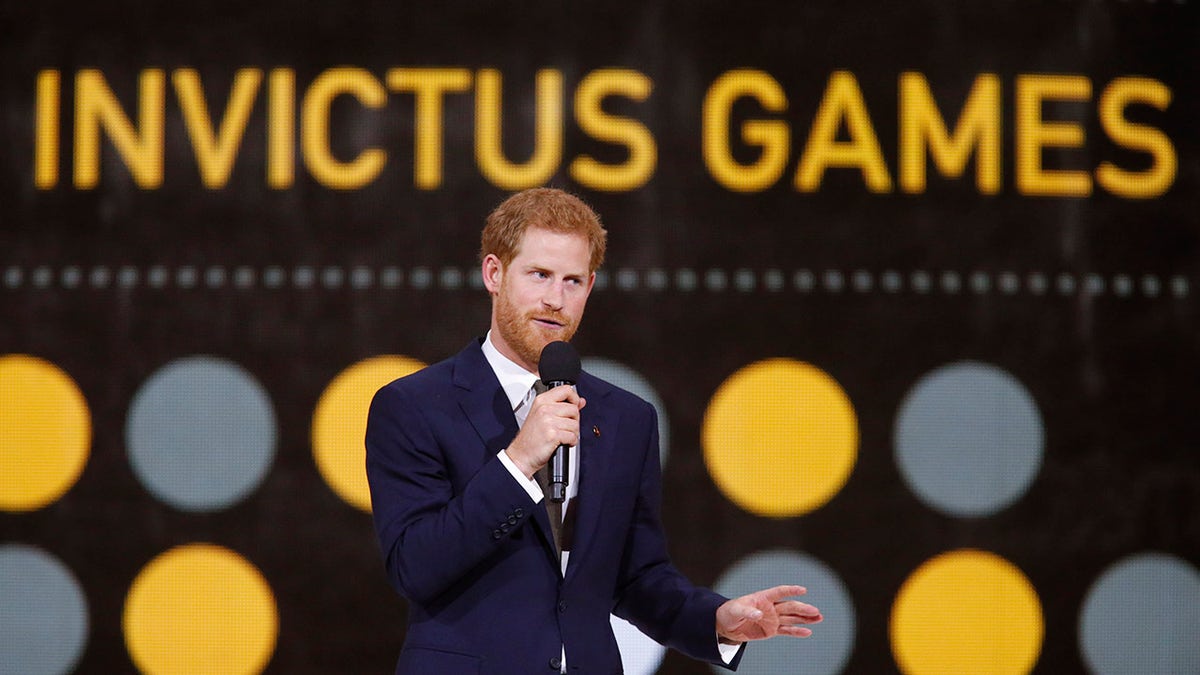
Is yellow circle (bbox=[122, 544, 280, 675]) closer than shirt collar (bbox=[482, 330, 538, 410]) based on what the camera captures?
No

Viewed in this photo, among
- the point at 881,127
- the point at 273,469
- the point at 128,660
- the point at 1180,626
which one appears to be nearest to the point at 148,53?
the point at 273,469

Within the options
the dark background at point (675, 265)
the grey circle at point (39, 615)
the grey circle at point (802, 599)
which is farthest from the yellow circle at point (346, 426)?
the grey circle at point (802, 599)

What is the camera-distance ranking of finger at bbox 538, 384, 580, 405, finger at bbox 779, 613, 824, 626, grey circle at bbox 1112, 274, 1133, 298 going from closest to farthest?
finger at bbox 538, 384, 580, 405
finger at bbox 779, 613, 824, 626
grey circle at bbox 1112, 274, 1133, 298

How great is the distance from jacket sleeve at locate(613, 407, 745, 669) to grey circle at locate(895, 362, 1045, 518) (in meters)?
2.31

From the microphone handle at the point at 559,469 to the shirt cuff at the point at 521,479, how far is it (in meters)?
0.07

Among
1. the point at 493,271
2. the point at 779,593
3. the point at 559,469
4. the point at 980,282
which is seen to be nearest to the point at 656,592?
the point at 779,593

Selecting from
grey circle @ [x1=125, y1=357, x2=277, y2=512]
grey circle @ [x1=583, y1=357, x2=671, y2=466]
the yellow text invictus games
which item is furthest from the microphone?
grey circle @ [x1=125, y1=357, x2=277, y2=512]

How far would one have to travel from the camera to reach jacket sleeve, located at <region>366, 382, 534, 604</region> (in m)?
2.31

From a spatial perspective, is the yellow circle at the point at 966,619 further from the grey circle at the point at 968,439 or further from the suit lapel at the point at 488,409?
the suit lapel at the point at 488,409

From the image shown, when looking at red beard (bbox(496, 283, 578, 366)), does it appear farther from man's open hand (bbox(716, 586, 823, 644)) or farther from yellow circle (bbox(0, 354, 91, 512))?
yellow circle (bbox(0, 354, 91, 512))

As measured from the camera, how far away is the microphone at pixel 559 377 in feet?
7.93

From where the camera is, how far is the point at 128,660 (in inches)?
188

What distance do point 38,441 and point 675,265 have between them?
2228mm

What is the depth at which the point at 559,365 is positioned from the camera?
2445mm
